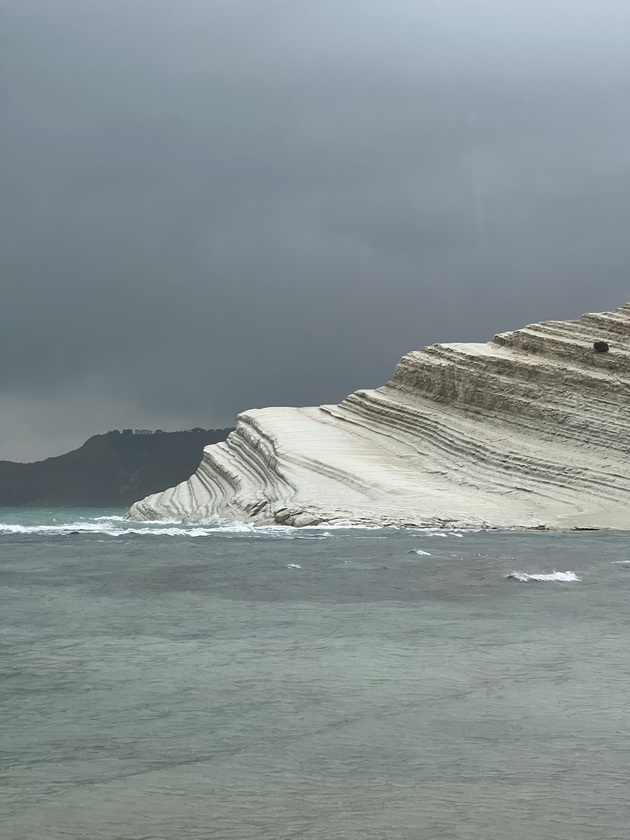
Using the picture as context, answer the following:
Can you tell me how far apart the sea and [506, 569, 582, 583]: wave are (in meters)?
0.29

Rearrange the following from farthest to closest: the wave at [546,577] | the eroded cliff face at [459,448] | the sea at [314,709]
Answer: the eroded cliff face at [459,448]
the wave at [546,577]
the sea at [314,709]

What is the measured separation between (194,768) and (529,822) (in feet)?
5.52

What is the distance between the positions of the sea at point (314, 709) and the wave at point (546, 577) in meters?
0.29

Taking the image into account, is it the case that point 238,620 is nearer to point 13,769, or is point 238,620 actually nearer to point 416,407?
point 13,769

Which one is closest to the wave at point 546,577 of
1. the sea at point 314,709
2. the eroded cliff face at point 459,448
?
the sea at point 314,709

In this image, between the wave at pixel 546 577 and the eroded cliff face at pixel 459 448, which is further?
the eroded cliff face at pixel 459 448

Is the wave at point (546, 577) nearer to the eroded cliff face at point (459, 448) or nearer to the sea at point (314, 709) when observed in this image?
the sea at point (314, 709)

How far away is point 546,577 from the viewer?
44.7 ft

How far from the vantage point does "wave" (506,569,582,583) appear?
13.3 meters

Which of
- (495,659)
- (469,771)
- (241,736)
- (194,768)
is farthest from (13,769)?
(495,659)

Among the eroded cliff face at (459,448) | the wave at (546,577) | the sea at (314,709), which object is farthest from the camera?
the eroded cliff face at (459,448)

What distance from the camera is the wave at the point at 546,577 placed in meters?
13.3

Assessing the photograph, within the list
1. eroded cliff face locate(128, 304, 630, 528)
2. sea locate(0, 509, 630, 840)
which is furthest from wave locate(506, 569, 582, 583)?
eroded cliff face locate(128, 304, 630, 528)

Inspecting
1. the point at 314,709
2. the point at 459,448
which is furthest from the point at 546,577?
the point at 459,448
